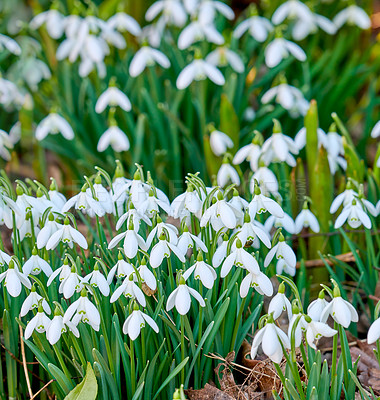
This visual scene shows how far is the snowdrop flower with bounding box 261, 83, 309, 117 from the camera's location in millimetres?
2430

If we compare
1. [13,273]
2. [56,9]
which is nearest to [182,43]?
[56,9]

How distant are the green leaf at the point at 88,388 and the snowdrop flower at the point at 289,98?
4.85ft

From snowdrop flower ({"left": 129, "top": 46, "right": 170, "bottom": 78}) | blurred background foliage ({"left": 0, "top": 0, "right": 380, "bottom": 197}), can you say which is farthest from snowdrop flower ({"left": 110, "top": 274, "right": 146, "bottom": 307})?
snowdrop flower ({"left": 129, "top": 46, "right": 170, "bottom": 78})

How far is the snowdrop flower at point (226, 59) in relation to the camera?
2.64 metres

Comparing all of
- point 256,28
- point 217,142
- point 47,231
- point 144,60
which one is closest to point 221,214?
point 47,231

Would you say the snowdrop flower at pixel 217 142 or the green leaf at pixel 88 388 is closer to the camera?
the green leaf at pixel 88 388

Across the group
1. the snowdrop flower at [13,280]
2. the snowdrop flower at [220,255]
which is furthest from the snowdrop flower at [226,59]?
the snowdrop flower at [13,280]

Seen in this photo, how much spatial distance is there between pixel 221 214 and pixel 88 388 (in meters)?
0.53

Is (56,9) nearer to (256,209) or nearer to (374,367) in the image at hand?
(256,209)

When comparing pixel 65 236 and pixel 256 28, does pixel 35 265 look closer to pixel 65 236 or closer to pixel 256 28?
pixel 65 236

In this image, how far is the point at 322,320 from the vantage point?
1.27 m

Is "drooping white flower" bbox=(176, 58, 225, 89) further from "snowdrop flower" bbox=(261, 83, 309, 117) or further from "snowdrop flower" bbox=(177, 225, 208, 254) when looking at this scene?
"snowdrop flower" bbox=(177, 225, 208, 254)

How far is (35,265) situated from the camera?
4.83ft

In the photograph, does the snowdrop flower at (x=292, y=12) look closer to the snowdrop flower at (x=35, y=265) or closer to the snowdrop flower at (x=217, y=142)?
the snowdrop flower at (x=217, y=142)
